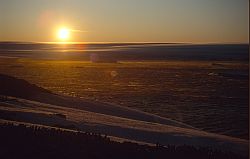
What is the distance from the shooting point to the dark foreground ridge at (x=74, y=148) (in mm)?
8383

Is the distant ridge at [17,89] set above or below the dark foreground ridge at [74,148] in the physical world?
above

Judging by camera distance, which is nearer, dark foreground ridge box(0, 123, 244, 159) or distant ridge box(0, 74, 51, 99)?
dark foreground ridge box(0, 123, 244, 159)

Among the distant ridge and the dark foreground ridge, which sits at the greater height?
the distant ridge

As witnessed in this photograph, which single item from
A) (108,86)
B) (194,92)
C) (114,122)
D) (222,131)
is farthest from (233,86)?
(114,122)

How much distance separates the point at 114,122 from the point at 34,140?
4.45 meters

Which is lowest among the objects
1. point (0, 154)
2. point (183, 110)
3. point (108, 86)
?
point (0, 154)

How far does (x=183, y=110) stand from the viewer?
17.0 m

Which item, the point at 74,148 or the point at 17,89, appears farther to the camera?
the point at 17,89

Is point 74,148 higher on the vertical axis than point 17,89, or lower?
lower

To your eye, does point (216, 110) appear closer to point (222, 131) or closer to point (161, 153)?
point (222, 131)

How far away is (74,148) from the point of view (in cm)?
873

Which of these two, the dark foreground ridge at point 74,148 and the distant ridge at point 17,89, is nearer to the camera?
the dark foreground ridge at point 74,148

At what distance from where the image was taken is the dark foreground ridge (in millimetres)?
8383

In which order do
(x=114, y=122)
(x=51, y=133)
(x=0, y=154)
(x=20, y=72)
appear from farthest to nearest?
(x=20, y=72), (x=114, y=122), (x=51, y=133), (x=0, y=154)
